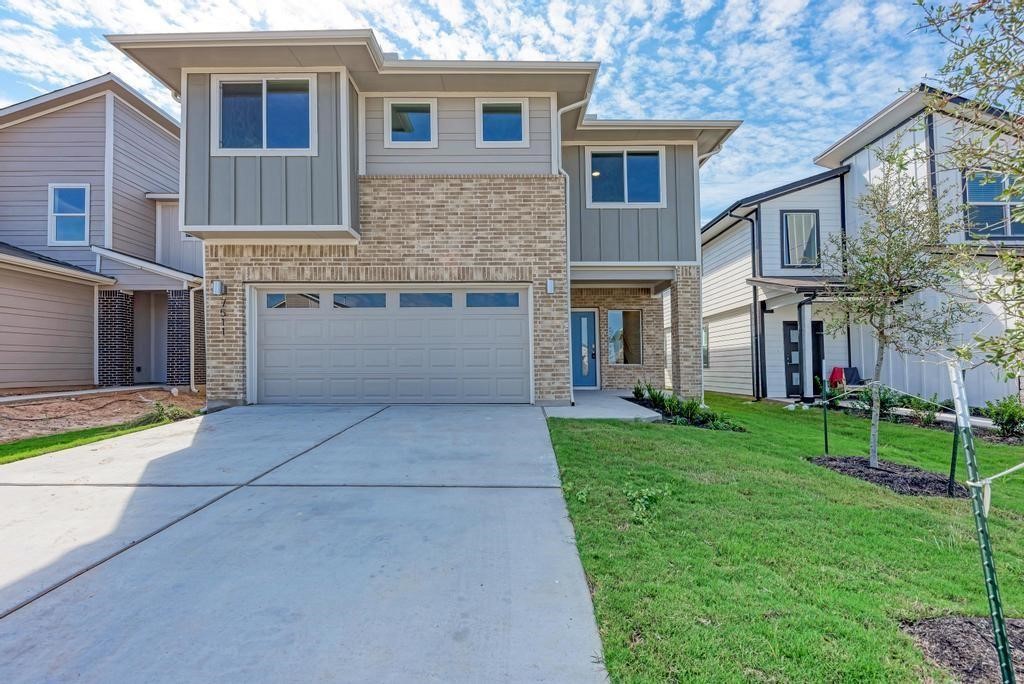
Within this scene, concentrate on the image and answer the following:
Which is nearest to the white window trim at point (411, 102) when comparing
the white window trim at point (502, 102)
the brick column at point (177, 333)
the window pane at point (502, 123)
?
the white window trim at point (502, 102)

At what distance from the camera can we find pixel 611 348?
1365 centimetres

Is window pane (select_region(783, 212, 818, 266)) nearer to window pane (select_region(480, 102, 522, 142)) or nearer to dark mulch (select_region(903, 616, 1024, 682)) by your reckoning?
window pane (select_region(480, 102, 522, 142))

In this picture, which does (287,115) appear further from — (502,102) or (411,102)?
(502,102)

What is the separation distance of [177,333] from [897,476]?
14591 mm

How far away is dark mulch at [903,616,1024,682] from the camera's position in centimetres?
196

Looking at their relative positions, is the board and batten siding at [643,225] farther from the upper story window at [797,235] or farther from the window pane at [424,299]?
the upper story window at [797,235]

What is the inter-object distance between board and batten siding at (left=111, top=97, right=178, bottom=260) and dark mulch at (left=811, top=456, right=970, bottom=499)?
16078 mm

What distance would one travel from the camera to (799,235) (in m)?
13.1

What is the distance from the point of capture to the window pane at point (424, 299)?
9383 millimetres

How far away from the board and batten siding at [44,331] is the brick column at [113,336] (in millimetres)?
217

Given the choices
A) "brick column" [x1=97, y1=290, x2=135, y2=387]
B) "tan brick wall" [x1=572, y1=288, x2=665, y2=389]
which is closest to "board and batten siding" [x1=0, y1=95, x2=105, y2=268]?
"brick column" [x1=97, y1=290, x2=135, y2=387]

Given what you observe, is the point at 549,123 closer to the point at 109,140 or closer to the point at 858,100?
the point at 858,100

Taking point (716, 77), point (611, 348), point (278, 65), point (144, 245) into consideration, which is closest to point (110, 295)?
point (144, 245)

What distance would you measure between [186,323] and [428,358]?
7486 millimetres
